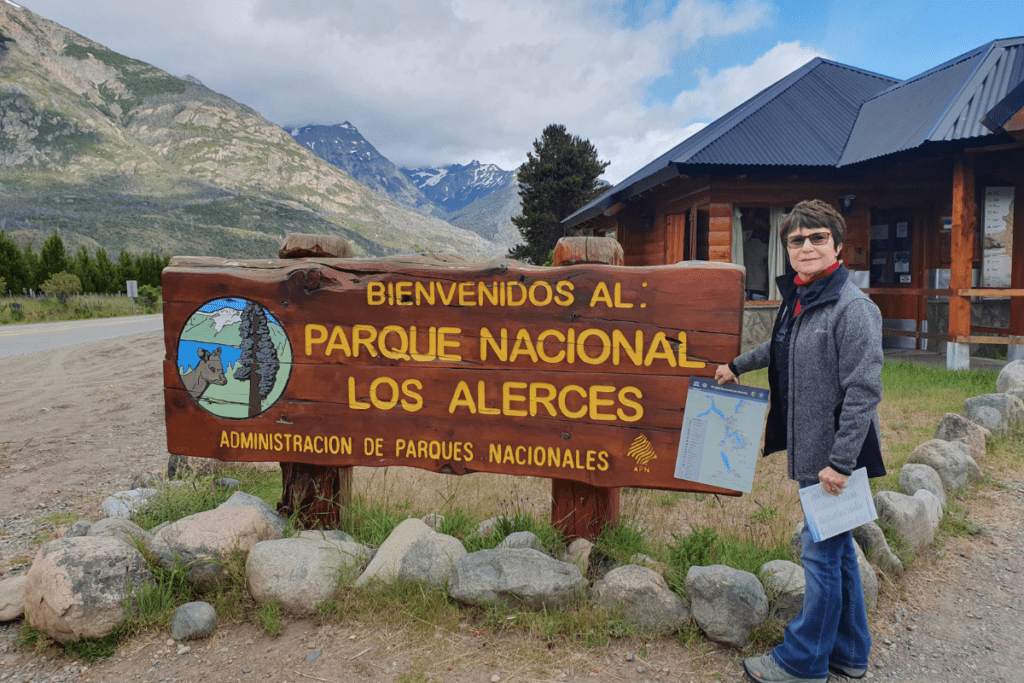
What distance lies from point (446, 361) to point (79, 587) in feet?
5.83

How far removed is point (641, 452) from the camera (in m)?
2.74

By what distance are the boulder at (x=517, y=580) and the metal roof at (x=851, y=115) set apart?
A: 26.1ft

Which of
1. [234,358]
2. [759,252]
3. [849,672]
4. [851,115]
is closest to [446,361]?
[234,358]

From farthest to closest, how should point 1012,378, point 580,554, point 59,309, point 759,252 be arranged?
point 59,309, point 759,252, point 1012,378, point 580,554

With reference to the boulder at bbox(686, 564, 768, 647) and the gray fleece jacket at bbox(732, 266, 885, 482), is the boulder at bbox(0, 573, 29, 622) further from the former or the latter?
the gray fleece jacket at bbox(732, 266, 885, 482)

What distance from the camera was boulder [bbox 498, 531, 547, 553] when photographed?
2.91 meters

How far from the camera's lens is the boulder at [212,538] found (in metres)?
2.70

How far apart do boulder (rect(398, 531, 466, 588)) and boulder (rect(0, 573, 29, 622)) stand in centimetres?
168

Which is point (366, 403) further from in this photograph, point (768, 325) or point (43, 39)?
point (43, 39)

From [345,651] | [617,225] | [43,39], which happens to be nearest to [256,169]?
[43,39]

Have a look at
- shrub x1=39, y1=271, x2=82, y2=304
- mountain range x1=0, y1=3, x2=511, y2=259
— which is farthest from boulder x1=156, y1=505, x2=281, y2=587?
mountain range x1=0, y1=3, x2=511, y2=259

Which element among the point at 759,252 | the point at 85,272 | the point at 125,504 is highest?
the point at 85,272

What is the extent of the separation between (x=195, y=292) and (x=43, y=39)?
237674 millimetres

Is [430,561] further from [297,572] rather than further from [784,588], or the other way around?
[784,588]
